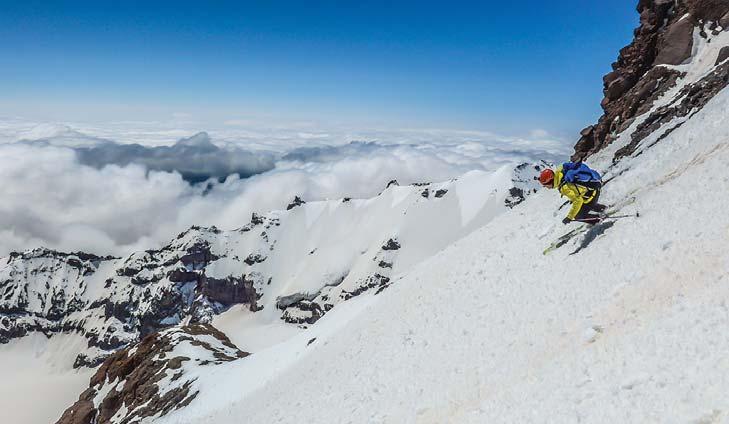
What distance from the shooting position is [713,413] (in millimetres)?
8344

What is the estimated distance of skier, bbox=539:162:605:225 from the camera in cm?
1989

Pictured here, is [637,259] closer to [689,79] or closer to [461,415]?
[461,415]

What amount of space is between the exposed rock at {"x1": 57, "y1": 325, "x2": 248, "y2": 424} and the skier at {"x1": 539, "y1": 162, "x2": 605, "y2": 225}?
42516 mm

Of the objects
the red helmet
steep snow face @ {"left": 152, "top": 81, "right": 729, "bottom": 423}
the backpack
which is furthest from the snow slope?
the red helmet

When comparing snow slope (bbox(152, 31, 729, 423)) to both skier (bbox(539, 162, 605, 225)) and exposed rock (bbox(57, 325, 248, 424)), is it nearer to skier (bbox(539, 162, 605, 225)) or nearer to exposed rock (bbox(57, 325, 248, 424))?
skier (bbox(539, 162, 605, 225))

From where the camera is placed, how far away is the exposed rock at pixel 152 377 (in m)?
53.6

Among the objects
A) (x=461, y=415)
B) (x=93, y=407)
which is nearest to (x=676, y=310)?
(x=461, y=415)

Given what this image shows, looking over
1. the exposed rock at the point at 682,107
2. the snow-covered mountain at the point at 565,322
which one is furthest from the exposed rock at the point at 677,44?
the exposed rock at the point at 682,107

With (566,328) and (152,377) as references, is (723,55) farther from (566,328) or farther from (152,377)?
(152,377)

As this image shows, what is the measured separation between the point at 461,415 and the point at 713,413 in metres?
7.09

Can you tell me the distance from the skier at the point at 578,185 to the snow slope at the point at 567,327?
1.44 m

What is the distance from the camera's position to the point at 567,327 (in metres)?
15.0

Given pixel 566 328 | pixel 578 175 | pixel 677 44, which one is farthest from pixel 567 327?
pixel 677 44

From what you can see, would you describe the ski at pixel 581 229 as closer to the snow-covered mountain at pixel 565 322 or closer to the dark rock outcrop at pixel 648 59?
the snow-covered mountain at pixel 565 322
